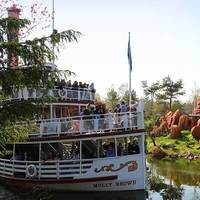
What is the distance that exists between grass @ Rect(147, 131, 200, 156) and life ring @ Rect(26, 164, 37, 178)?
25660 millimetres

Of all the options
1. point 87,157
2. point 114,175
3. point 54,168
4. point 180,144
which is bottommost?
point 180,144

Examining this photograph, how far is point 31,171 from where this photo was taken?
27.2 meters

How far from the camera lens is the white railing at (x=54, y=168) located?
85.1 feet

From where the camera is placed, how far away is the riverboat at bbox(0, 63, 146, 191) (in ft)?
82.9

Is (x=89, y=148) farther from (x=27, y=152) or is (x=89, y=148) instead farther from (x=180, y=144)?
(x=180, y=144)

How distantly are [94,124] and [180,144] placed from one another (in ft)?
98.5

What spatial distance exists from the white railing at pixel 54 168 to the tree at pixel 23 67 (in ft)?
48.0

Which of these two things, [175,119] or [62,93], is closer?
[62,93]

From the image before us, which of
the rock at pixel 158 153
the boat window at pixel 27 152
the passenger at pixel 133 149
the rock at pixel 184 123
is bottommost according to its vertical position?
the rock at pixel 158 153

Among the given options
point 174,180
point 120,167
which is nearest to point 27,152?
point 120,167

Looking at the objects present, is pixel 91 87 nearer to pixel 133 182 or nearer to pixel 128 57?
pixel 128 57

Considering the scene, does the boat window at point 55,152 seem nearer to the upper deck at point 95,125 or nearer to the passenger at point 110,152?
the upper deck at point 95,125

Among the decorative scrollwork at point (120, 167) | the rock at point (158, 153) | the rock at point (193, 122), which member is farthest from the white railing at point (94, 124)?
the rock at point (193, 122)

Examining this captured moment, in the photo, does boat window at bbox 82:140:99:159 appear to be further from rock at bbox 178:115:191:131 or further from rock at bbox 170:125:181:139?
rock at bbox 178:115:191:131
